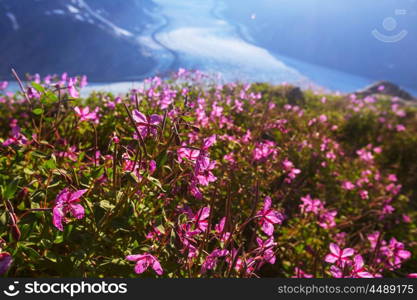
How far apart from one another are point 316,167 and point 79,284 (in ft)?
11.4

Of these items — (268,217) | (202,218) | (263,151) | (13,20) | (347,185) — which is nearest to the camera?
(268,217)

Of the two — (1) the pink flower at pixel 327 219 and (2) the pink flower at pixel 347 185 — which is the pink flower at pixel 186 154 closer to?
(1) the pink flower at pixel 327 219

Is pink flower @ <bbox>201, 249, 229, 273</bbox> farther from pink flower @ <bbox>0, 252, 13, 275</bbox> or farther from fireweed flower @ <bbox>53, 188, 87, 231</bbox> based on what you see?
pink flower @ <bbox>0, 252, 13, 275</bbox>

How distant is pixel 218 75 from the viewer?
570 centimetres

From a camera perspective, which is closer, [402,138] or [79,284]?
[79,284]

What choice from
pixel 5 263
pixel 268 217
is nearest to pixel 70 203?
pixel 5 263

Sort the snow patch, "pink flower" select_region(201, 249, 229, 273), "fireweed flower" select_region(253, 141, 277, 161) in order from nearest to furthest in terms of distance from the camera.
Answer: "pink flower" select_region(201, 249, 229, 273), "fireweed flower" select_region(253, 141, 277, 161), the snow patch

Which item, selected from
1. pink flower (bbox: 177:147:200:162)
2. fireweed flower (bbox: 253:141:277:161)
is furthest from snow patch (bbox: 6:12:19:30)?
pink flower (bbox: 177:147:200:162)

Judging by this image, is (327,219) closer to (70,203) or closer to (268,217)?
(268,217)

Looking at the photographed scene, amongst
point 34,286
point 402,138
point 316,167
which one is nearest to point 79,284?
point 34,286

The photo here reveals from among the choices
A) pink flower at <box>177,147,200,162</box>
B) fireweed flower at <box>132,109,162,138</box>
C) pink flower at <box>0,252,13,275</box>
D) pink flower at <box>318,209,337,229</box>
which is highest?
fireweed flower at <box>132,109,162,138</box>

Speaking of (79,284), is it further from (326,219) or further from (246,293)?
(326,219)

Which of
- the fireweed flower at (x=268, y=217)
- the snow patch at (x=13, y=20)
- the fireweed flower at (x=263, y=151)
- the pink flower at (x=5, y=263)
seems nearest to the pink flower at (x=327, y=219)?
the fireweed flower at (x=263, y=151)

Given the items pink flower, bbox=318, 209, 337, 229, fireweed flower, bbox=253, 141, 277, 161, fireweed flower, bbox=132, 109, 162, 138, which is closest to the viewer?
fireweed flower, bbox=132, 109, 162, 138
